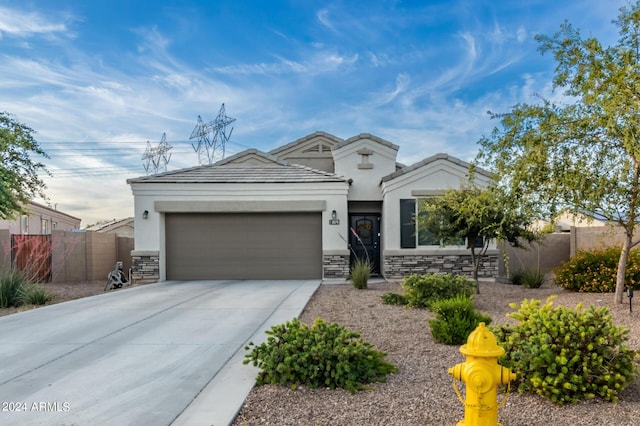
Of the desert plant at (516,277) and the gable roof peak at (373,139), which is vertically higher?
the gable roof peak at (373,139)

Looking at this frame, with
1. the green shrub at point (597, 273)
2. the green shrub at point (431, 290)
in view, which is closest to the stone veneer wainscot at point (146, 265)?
the green shrub at point (431, 290)

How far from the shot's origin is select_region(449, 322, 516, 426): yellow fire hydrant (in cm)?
295

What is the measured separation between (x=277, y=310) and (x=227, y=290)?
355 cm

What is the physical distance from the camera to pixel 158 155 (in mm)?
37969

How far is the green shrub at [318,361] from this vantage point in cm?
407

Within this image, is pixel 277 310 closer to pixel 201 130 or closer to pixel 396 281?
pixel 396 281

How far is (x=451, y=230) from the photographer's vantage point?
10.6 meters

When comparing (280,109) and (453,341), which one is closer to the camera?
(453,341)

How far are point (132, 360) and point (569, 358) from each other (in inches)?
171

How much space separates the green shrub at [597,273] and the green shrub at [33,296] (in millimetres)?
11211

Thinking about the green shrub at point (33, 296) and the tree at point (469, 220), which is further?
the green shrub at point (33, 296)

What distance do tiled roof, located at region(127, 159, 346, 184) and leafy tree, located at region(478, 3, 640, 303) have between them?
7173 mm

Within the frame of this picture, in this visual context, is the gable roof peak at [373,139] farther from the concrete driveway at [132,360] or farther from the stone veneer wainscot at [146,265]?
the stone veneer wainscot at [146,265]

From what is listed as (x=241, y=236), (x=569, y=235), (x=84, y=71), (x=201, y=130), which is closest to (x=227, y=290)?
(x=241, y=236)
